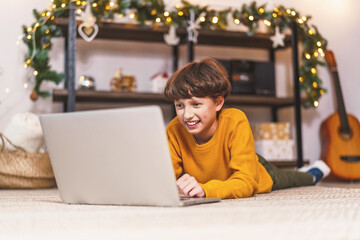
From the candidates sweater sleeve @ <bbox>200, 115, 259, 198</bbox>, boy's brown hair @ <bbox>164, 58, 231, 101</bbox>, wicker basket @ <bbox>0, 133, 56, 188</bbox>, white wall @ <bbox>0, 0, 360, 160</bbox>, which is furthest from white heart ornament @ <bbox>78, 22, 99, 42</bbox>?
sweater sleeve @ <bbox>200, 115, 259, 198</bbox>

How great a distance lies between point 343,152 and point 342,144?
0.05 metres

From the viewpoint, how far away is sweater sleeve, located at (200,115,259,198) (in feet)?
4.19

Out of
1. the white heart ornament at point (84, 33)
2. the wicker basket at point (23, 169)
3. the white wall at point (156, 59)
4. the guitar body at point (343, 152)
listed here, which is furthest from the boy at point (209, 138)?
the guitar body at point (343, 152)

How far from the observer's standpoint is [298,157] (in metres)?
2.86

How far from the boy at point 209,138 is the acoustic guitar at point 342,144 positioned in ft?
5.70

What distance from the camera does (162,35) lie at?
111 inches

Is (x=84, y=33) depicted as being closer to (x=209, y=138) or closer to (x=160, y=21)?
(x=160, y=21)

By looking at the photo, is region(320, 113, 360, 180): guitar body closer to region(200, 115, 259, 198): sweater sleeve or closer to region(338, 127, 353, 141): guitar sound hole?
region(338, 127, 353, 141): guitar sound hole

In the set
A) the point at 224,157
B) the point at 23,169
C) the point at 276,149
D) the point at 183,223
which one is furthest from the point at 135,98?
the point at 183,223

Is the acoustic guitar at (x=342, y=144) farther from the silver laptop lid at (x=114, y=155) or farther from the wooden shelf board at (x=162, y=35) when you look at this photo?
the silver laptop lid at (x=114, y=155)

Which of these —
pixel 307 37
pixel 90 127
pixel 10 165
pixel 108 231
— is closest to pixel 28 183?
pixel 10 165

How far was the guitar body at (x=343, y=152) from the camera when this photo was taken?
9.77 feet

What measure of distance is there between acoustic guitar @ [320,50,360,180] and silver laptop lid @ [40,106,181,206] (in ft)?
7.33

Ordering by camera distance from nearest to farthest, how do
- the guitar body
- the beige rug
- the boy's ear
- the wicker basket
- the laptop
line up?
the beige rug → the laptop → the boy's ear → the wicker basket → the guitar body
